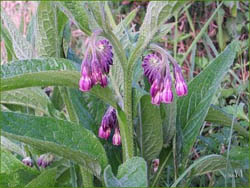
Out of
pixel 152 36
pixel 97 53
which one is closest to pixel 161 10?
pixel 152 36

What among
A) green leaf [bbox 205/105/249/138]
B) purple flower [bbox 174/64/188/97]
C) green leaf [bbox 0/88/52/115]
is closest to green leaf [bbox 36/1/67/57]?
green leaf [bbox 0/88/52/115]

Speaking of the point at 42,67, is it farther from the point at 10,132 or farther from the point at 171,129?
the point at 171,129

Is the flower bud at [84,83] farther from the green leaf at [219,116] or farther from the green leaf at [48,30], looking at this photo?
the green leaf at [219,116]

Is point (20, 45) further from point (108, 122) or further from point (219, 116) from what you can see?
point (219, 116)

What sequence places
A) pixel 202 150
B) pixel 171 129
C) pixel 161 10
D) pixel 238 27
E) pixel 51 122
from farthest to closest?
pixel 238 27 < pixel 202 150 < pixel 171 129 < pixel 51 122 < pixel 161 10

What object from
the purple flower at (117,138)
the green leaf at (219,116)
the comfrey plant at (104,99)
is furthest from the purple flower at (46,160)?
the green leaf at (219,116)

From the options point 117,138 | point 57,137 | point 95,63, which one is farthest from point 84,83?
point 117,138

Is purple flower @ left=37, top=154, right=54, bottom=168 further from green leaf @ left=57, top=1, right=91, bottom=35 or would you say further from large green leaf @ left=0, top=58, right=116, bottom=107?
Result: green leaf @ left=57, top=1, right=91, bottom=35
